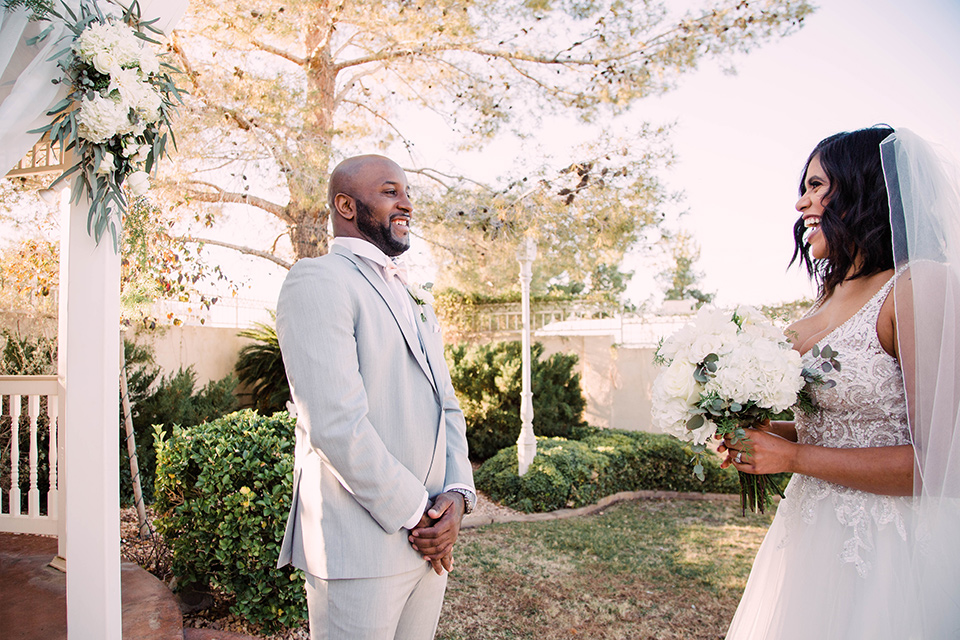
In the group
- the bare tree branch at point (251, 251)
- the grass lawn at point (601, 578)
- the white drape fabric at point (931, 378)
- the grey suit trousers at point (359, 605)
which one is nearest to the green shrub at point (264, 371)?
the bare tree branch at point (251, 251)

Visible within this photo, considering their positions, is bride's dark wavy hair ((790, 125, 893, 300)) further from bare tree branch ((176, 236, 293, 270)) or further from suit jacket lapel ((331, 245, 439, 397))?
bare tree branch ((176, 236, 293, 270))

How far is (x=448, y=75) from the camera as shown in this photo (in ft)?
23.8

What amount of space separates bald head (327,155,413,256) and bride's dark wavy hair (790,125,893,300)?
1.31m

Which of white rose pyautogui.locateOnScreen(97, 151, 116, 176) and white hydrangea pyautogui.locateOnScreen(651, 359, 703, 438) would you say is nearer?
white hydrangea pyautogui.locateOnScreen(651, 359, 703, 438)

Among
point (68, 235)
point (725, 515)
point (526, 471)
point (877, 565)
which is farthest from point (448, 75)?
point (877, 565)

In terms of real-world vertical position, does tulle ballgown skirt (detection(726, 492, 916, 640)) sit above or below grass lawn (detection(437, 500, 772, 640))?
above

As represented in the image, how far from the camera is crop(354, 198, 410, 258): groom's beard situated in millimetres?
1932

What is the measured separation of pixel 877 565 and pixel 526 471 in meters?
5.91

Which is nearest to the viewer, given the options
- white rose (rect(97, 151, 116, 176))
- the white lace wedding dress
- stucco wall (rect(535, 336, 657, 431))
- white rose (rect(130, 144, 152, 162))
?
the white lace wedding dress

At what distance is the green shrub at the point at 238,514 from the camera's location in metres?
3.21

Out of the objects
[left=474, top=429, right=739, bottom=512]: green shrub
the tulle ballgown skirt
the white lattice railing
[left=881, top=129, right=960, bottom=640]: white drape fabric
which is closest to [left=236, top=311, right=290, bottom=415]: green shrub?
[left=474, top=429, right=739, bottom=512]: green shrub

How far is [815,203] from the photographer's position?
1.82 meters

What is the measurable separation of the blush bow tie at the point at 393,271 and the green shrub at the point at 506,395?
287 inches

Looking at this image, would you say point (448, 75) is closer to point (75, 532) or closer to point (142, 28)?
point (142, 28)
